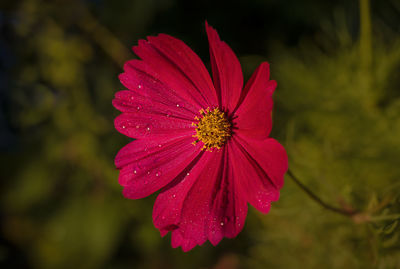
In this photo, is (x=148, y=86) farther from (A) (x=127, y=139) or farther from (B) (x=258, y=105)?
(A) (x=127, y=139)

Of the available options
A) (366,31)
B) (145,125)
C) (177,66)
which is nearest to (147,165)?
(145,125)

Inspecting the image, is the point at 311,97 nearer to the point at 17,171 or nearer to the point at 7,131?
the point at 17,171

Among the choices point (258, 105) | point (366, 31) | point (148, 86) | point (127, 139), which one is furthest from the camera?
point (127, 139)

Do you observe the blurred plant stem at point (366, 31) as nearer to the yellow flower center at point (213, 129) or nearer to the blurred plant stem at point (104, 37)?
the yellow flower center at point (213, 129)

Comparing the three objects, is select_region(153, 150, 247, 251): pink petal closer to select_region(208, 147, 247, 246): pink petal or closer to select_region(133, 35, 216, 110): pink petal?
select_region(208, 147, 247, 246): pink petal

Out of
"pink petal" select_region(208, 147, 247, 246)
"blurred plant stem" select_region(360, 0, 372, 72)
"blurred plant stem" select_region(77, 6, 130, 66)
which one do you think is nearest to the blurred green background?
"blurred plant stem" select_region(77, 6, 130, 66)

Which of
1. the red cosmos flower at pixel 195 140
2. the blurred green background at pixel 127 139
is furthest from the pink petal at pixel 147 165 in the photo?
the blurred green background at pixel 127 139

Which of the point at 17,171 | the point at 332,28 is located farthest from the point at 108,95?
the point at 332,28

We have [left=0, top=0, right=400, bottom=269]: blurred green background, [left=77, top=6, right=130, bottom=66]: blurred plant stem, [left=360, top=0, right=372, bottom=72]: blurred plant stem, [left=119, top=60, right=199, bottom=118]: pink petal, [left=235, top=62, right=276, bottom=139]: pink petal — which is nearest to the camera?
[left=235, top=62, right=276, bottom=139]: pink petal
